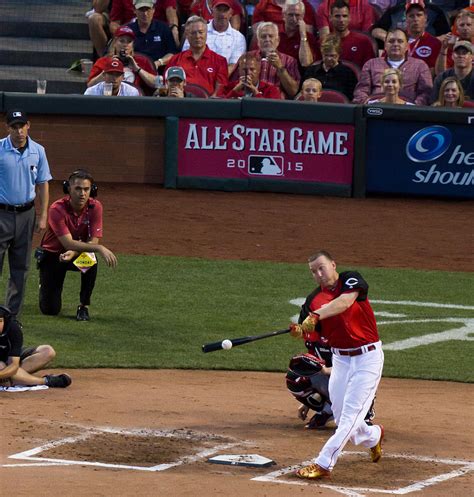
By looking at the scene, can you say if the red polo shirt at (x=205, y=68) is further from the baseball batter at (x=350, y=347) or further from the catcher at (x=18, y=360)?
the baseball batter at (x=350, y=347)

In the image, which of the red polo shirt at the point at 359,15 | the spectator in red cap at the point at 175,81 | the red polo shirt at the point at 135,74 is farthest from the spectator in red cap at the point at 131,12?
the red polo shirt at the point at 359,15

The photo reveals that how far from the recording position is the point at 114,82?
57.0 ft

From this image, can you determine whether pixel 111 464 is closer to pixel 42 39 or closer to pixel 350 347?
pixel 350 347

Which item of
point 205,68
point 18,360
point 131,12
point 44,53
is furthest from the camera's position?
point 44,53

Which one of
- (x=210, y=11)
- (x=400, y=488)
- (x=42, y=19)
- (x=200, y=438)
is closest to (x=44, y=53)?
(x=42, y=19)

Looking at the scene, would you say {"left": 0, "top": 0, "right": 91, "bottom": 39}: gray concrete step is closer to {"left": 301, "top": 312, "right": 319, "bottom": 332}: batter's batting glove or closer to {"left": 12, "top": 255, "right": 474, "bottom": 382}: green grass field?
{"left": 12, "top": 255, "right": 474, "bottom": 382}: green grass field

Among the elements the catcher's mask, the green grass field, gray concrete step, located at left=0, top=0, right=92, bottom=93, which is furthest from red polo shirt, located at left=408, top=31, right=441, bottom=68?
the catcher's mask

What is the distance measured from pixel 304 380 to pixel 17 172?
12.2ft

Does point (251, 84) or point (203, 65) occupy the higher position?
point (203, 65)

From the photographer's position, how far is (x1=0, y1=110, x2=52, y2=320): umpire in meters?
11.0

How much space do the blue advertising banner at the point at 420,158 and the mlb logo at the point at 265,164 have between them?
1.26 m

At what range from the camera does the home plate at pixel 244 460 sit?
25.3ft

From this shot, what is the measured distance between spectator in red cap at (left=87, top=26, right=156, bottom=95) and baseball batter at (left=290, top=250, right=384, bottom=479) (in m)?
10.2

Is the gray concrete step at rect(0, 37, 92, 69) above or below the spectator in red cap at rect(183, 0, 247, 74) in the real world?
below
